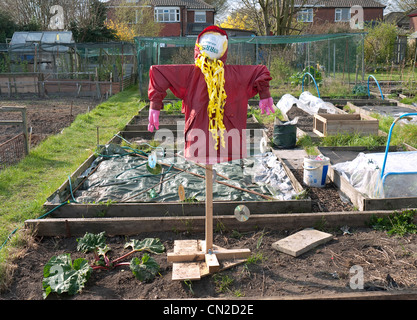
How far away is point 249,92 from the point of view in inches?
139

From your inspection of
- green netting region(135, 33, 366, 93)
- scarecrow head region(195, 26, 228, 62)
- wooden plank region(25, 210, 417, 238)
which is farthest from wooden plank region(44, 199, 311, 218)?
green netting region(135, 33, 366, 93)

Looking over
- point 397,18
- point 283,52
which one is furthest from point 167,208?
point 397,18

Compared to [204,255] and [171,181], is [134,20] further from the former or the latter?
[204,255]

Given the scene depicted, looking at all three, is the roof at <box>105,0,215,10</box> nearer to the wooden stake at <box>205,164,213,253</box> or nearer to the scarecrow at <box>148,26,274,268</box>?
the scarecrow at <box>148,26,274,268</box>

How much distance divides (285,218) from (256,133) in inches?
171

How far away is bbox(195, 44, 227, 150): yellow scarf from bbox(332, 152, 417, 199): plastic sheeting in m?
2.41

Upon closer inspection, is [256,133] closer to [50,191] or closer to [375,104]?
[50,191]

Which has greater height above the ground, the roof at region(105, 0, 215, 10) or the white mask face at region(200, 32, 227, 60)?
the roof at region(105, 0, 215, 10)

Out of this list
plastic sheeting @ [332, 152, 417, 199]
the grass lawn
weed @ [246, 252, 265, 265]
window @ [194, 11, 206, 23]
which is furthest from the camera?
window @ [194, 11, 206, 23]

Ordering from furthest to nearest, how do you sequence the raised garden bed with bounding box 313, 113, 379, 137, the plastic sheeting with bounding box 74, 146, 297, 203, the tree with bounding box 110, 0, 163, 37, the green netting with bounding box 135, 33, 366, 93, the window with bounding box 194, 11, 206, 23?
the window with bounding box 194, 11, 206, 23 → the tree with bounding box 110, 0, 163, 37 → the green netting with bounding box 135, 33, 366, 93 → the raised garden bed with bounding box 313, 113, 379, 137 → the plastic sheeting with bounding box 74, 146, 297, 203

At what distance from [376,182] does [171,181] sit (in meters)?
2.60

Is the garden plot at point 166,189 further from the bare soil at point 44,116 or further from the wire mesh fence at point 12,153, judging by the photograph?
the bare soil at point 44,116

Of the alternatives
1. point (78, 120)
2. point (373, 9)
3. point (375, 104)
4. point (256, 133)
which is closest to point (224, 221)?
point (256, 133)

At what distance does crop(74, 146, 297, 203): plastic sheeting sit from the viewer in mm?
5055
